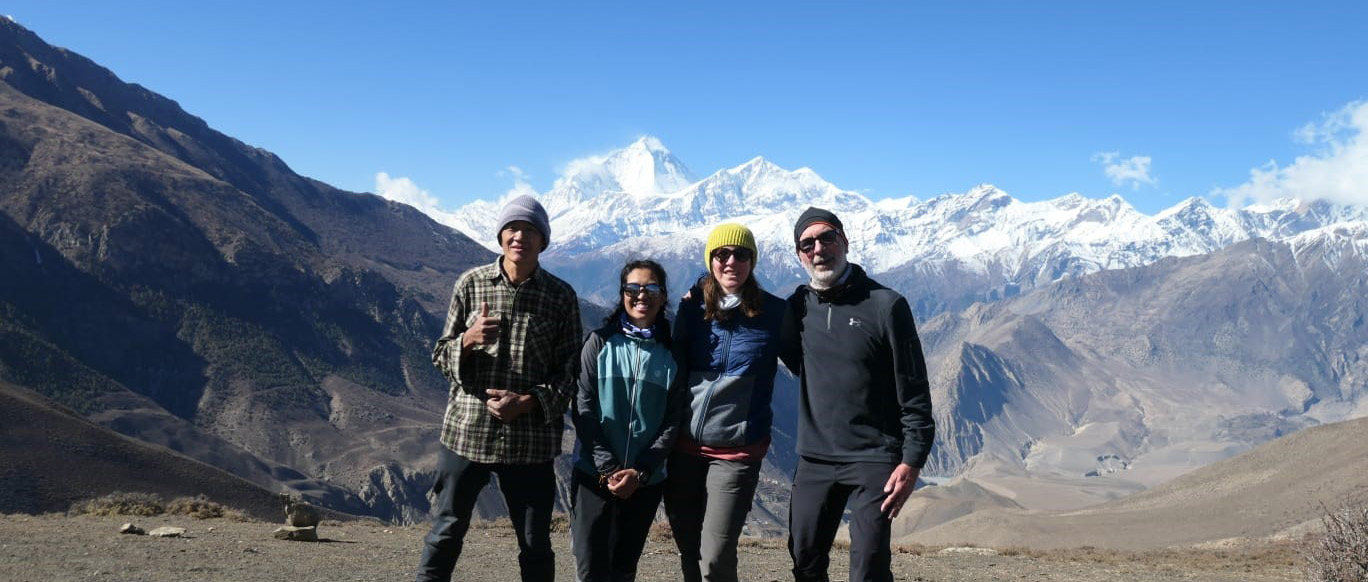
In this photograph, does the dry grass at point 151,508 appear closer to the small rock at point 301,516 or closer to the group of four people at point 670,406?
the small rock at point 301,516

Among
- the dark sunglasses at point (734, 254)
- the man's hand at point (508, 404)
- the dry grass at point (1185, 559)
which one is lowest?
the dry grass at point (1185, 559)

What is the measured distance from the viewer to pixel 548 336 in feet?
21.9

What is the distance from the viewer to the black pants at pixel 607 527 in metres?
6.55

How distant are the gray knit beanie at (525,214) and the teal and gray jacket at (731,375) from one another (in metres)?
1.22

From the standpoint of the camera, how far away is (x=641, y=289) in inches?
259

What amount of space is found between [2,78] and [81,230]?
204ft

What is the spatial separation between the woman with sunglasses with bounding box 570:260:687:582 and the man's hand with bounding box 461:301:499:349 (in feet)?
2.11

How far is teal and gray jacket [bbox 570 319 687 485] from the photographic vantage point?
6445mm

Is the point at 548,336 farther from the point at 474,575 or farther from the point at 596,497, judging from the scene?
the point at 474,575

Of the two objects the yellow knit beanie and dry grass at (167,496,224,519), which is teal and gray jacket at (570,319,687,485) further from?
dry grass at (167,496,224,519)

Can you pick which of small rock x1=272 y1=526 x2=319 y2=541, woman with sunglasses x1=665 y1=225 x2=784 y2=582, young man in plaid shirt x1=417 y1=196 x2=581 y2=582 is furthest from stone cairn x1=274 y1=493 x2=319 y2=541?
woman with sunglasses x1=665 y1=225 x2=784 y2=582

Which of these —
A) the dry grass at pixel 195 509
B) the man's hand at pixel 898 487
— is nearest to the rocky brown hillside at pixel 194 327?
the dry grass at pixel 195 509

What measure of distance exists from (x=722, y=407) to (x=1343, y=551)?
13.2 metres

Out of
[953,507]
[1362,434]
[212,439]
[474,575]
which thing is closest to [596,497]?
[474,575]
